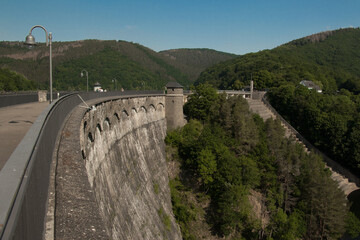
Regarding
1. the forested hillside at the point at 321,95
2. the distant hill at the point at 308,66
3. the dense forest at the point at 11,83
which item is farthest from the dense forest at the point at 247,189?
the dense forest at the point at 11,83

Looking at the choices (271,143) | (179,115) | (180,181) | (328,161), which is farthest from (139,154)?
(328,161)

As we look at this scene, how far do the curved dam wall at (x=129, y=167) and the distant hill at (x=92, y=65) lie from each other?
Answer: 56094 mm

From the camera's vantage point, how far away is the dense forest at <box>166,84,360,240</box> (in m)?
27.6

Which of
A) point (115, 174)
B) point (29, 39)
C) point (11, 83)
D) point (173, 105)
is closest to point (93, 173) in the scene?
point (115, 174)

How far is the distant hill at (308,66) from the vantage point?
82.9 metres

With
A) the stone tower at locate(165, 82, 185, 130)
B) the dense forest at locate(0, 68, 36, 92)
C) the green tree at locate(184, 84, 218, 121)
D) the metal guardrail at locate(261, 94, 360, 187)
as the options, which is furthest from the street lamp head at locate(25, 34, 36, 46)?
the dense forest at locate(0, 68, 36, 92)

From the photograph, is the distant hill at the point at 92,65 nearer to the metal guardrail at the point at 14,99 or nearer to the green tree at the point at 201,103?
the green tree at the point at 201,103

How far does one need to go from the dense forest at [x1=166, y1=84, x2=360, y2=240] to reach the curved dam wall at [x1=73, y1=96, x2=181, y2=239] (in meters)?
2.57

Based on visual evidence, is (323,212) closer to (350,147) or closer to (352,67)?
(350,147)

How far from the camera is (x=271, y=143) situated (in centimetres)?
3866

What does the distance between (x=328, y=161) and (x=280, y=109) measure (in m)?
17.6

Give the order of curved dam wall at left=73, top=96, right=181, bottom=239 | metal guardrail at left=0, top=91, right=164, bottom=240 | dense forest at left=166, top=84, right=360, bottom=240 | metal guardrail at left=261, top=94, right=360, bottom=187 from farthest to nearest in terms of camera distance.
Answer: metal guardrail at left=261, top=94, right=360, bottom=187, dense forest at left=166, top=84, right=360, bottom=240, curved dam wall at left=73, top=96, right=181, bottom=239, metal guardrail at left=0, top=91, right=164, bottom=240

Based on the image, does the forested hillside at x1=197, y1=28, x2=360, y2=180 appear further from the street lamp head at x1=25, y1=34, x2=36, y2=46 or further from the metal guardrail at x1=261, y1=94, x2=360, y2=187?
the street lamp head at x1=25, y1=34, x2=36, y2=46

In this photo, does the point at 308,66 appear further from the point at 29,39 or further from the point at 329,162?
the point at 29,39
